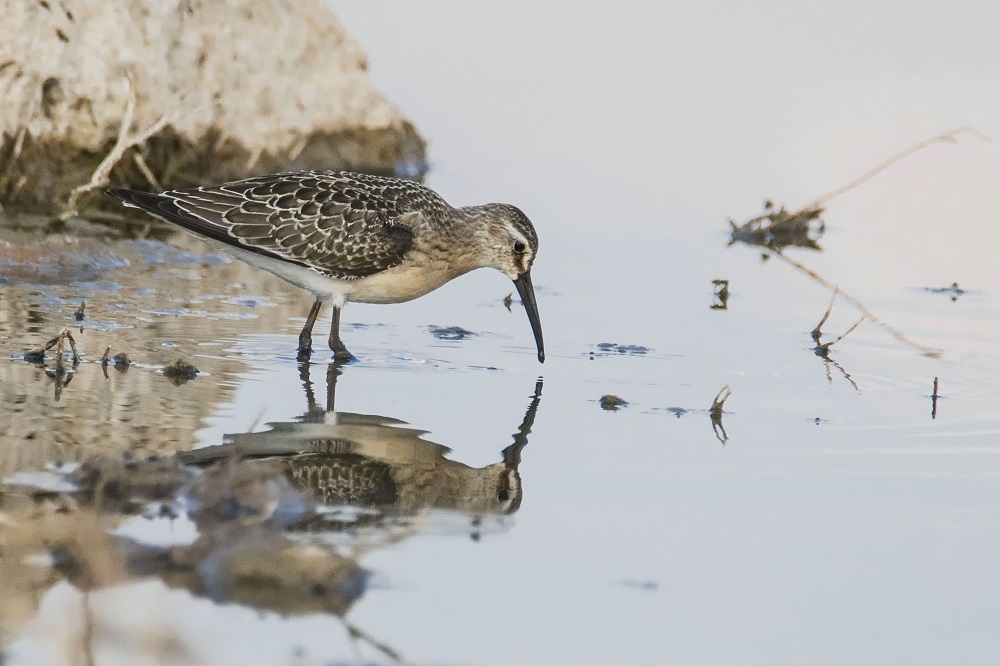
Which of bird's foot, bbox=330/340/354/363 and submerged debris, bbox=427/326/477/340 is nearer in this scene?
bird's foot, bbox=330/340/354/363

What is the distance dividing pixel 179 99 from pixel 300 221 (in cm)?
395

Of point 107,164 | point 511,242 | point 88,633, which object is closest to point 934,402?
point 511,242

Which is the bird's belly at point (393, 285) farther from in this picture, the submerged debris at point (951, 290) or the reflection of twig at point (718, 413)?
the submerged debris at point (951, 290)

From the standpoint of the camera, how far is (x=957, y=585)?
5293 millimetres

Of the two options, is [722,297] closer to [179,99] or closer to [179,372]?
[179,372]

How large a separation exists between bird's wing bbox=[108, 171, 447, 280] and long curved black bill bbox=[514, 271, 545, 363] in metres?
0.81

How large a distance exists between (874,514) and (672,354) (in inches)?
122

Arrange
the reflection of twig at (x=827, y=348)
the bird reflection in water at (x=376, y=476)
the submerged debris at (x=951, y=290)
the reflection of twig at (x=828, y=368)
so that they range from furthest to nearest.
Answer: the submerged debris at (x=951, y=290), the reflection of twig at (x=827, y=348), the reflection of twig at (x=828, y=368), the bird reflection in water at (x=376, y=476)

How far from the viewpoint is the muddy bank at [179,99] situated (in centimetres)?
1167

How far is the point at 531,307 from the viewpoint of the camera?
9.16 meters

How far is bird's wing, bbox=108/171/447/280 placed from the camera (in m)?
9.09

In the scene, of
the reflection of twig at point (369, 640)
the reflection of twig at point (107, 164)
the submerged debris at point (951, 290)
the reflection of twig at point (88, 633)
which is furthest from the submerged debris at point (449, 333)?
the reflection of twig at point (88, 633)

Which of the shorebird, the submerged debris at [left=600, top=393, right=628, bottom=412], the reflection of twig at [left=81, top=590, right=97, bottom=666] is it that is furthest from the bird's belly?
the reflection of twig at [left=81, top=590, right=97, bottom=666]

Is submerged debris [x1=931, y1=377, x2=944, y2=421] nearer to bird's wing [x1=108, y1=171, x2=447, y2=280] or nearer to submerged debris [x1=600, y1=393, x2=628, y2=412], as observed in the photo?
submerged debris [x1=600, y1=393, x2=628, y2=412]
